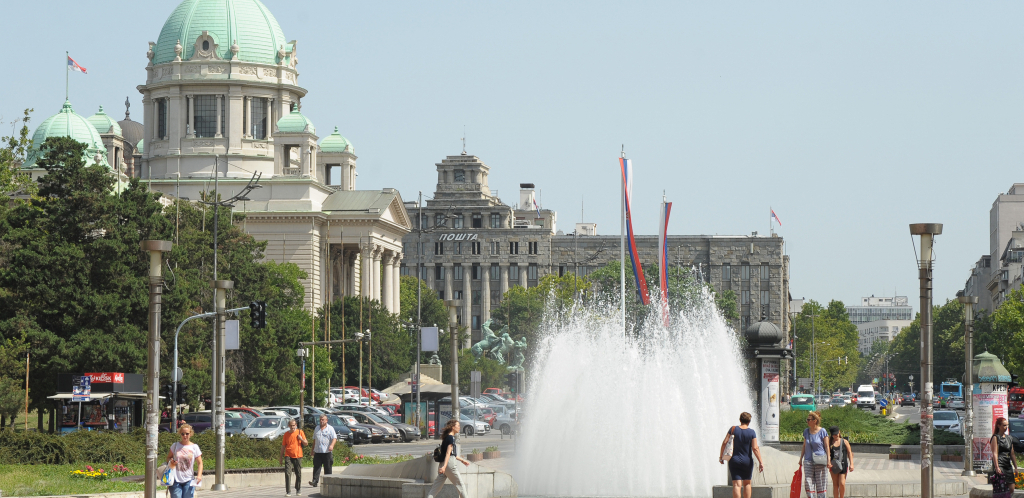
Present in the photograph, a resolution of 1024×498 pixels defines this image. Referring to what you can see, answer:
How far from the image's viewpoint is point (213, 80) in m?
110

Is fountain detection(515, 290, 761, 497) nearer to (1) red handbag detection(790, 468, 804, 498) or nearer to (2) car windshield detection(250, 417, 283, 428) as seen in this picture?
(1) red handbag detection(790, 468, 804, 498)

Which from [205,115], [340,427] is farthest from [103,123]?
[340,427]

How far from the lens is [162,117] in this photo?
4469 inches

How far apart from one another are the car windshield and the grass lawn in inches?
525

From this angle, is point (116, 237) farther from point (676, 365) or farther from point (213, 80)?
point (213, 80)

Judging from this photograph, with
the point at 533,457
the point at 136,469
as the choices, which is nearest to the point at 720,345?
the point at 533,457

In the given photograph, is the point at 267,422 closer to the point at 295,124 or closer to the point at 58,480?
the point at 58,480

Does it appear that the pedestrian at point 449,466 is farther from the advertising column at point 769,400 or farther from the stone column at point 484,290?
the stone column at point 484,290

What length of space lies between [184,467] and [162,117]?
9675 centimetres

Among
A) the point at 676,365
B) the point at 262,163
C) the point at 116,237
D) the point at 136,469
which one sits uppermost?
the point at 262,163

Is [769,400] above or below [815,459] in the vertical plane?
below

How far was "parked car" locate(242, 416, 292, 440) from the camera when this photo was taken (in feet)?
151

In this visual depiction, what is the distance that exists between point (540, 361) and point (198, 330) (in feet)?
111

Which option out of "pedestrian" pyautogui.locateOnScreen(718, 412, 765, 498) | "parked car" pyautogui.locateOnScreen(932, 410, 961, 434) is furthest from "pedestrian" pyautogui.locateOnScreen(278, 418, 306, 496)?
"parked car" pyautogui.locateOnScreen(932, 410, 961, 434)
